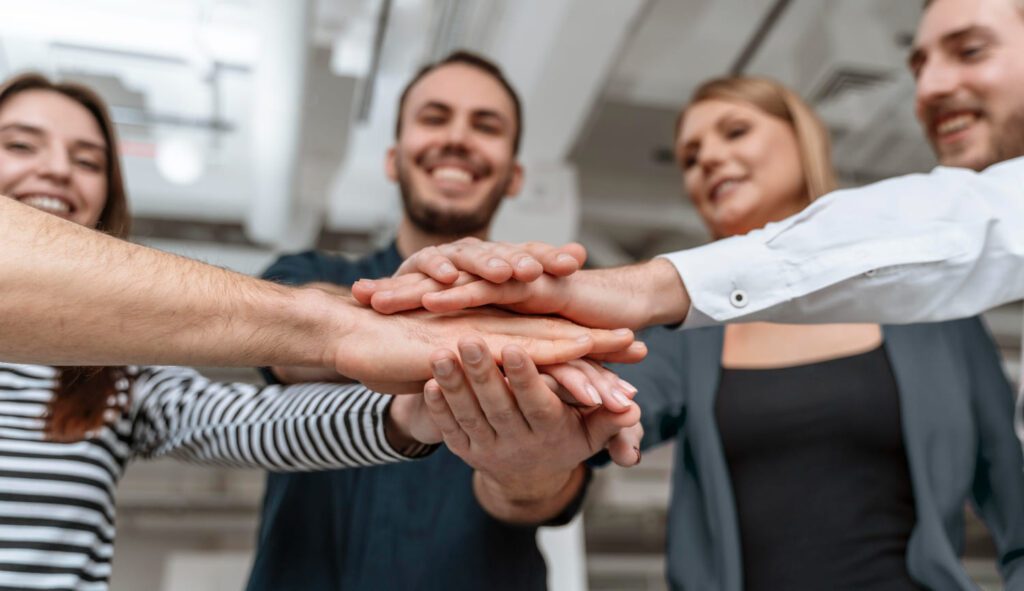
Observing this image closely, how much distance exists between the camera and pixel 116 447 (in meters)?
1.34

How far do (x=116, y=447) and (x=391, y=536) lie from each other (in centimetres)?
45

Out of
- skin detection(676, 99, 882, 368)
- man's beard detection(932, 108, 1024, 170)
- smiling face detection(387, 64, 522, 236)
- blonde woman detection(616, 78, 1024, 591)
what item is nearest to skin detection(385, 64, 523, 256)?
smiling face detection(387, 64, 522, 236)

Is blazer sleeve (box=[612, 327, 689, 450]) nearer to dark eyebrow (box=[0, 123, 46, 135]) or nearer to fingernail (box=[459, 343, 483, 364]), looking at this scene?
fingernail (box=[459, 343, 483, 364])

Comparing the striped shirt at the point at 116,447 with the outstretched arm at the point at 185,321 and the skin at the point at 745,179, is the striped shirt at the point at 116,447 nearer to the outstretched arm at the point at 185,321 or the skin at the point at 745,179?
the outstretched arm at the point at 185,321

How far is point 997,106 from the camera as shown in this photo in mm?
1547

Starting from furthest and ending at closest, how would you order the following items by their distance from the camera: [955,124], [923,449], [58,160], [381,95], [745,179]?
[381,95]
[745,179]
[955,124]
[58,160]
[923,449]

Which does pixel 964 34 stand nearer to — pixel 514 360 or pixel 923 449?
pixel 923 449

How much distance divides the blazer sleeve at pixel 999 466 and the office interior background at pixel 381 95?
1.48 meters

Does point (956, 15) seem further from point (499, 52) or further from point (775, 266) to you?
point (499, 52)

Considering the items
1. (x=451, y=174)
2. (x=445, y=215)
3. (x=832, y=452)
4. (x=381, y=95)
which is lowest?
(x=832, y=452)

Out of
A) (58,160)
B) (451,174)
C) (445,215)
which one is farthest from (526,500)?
(58,160)

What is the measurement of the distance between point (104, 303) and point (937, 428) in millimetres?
1236

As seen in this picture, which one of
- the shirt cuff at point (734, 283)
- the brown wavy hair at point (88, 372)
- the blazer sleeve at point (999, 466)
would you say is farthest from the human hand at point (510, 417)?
the blazer sleeve at point (999, 466)

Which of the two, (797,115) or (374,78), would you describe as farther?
(374,78)
